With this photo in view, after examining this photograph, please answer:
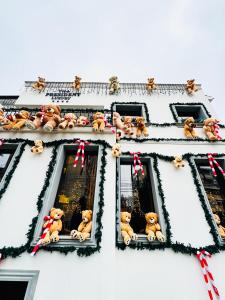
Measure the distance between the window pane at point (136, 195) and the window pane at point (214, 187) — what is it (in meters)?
1.84

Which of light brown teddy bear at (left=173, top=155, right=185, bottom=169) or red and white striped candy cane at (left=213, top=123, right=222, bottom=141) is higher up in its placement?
red and white striped candy cane at (left=213, top=123, right=222, bottom=141)

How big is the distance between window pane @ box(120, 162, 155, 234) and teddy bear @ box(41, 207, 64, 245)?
1857 mm

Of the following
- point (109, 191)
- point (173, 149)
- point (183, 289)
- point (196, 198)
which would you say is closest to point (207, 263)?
point (183, 289)

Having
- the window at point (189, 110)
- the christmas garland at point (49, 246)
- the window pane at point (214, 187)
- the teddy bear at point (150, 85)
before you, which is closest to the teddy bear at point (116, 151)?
the christmas garland at point (49, 246)

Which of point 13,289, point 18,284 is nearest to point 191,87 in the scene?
point 18,284

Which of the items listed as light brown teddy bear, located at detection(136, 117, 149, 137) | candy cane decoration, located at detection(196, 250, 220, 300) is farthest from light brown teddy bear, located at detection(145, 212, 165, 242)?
light brown teddy bear, located at detection(136, 117, 149, 137)

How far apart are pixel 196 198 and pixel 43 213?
4176 mm

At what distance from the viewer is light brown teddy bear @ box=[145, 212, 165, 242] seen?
15.5 ft

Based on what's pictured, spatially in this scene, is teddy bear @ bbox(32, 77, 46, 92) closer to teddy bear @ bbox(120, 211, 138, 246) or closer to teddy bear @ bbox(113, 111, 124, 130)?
teddy bear @ bbox(113, 111, 124, 130)

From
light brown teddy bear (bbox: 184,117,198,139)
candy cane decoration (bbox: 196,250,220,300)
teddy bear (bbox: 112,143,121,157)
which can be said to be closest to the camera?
candy cane decoration (bbox: 196,250,220,300)

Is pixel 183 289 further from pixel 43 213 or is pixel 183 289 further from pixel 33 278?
pixel 43 213

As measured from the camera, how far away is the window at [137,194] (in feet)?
17.8

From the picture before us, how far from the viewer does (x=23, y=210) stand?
4.62 metres

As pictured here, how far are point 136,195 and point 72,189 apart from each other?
193cm
